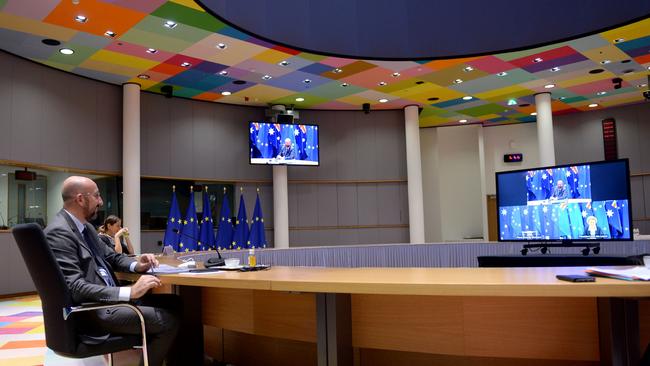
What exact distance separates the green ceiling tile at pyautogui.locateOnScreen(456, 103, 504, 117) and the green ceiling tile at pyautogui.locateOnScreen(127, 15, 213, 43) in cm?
774

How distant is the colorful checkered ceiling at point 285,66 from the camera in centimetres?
725

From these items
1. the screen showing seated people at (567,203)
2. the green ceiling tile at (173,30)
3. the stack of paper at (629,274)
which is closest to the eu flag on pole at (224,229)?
the green ceiling tile at (173,30)

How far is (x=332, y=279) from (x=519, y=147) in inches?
546

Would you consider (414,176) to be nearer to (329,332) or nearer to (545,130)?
(545,130)

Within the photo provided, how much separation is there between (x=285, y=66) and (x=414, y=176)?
4.95m

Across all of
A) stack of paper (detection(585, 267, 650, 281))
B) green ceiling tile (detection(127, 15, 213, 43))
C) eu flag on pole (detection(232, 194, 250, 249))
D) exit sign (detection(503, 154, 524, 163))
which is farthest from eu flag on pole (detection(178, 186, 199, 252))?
stack of paper (detection(585, 267, 650, 281))

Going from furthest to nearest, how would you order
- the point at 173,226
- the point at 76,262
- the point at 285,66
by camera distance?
the point at 173,226
the point at 285,66
the point at 76,262

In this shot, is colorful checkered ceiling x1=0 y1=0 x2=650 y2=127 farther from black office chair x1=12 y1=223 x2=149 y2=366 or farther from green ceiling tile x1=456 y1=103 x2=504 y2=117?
black office chair x1=12 y1=223 x2=149 y2=366

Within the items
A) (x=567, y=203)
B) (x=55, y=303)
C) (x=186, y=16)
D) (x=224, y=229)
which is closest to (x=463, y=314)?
(x=55, y=303)

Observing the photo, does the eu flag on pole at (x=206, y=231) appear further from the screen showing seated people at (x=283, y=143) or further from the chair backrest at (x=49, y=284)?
the chair backrest at (x=49, y=284)

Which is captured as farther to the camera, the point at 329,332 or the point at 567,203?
the point at 567,203

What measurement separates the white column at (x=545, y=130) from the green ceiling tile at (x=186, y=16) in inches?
305

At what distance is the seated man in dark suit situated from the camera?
97.3 inches

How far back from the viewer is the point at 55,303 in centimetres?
231
